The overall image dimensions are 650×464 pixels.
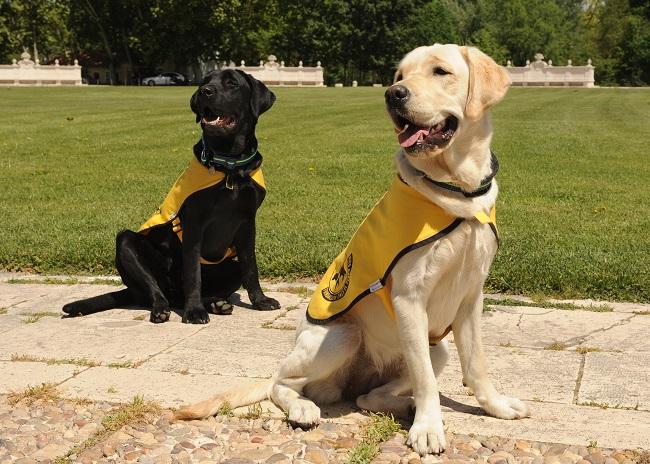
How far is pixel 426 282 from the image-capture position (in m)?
3.53

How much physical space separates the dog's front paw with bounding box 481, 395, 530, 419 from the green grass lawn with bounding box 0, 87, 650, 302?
251 centimetres

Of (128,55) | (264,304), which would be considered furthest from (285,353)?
(128,55)

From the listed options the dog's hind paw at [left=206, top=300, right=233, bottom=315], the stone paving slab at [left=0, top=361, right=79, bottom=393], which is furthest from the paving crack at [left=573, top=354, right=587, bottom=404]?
the stone paving slab at [left=0, top=361, right=79, bottom=393]

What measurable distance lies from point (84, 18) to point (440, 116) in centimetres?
7223

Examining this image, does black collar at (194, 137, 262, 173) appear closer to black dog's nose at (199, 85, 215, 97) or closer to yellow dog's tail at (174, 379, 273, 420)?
black dog's nose at (199, 85, 215, 97)

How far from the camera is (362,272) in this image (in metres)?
3.82

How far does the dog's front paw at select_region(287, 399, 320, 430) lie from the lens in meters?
3.72

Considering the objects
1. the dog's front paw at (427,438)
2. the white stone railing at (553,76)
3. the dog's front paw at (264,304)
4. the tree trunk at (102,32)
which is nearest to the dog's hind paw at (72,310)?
the dog's front paw at (264,304)

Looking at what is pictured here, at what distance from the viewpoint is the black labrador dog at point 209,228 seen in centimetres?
573

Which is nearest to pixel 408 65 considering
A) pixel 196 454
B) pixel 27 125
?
pixel 196 454

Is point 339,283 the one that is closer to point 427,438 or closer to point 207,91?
point 427,438

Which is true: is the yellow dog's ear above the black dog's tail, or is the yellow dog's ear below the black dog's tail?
above

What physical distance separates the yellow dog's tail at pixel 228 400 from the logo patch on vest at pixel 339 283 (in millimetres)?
526

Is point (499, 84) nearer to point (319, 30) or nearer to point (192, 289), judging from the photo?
point (192, 289)
